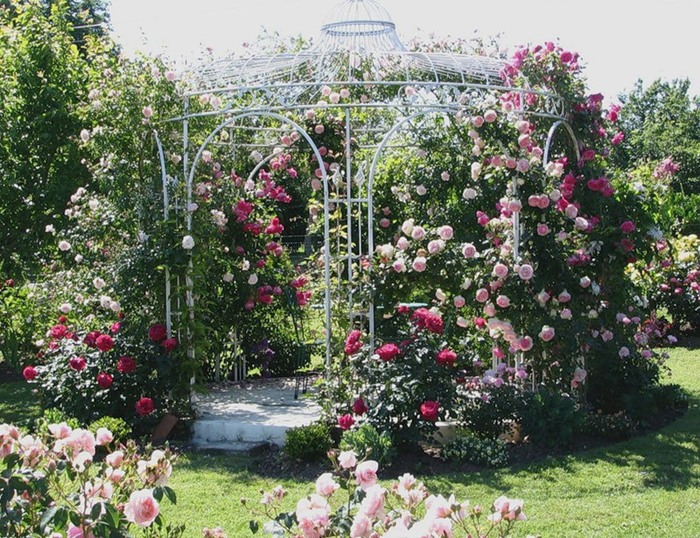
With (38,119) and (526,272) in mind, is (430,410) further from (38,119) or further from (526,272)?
(38,119)

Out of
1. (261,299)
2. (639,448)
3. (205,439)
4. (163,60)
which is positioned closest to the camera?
(639,448)

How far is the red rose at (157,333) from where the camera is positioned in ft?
24.3

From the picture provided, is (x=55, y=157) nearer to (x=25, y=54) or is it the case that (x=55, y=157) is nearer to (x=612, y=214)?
(x=25, y=54)

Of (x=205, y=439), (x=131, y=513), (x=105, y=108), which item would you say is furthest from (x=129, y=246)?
(x=131, y=513)

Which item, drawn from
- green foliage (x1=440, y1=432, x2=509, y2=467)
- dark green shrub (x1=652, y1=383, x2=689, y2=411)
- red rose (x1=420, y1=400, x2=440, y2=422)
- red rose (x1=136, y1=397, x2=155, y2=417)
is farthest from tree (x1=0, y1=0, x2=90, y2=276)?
dark green shrub (x1=652, y1=383, x2=689, y2=411)

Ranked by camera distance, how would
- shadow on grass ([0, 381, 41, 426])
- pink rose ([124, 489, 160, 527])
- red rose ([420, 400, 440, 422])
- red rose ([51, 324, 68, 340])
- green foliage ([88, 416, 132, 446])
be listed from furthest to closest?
shadow on grass ([0, 381, 41, 426])
red rose ([51, 324, 68, 340])
green foliage ([88, 416, 132, 446])
red rose ([420, 400, 440, 422])
pink rose ([124, 489, 160, 527])

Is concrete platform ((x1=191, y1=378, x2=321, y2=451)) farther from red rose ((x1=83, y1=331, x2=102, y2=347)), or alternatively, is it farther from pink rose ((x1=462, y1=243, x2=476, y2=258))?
pink rose ((x1=462, y1=243, x2=476, y2=258))

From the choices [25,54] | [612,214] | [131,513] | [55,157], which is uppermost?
[25,54]

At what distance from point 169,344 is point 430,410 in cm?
225

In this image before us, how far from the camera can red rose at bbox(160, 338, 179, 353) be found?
7.38 metres

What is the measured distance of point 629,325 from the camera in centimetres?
751

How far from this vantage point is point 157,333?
24.3ft

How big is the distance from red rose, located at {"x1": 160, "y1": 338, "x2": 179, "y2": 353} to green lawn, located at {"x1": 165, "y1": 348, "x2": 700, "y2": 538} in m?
0.94

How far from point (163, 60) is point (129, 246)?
155 cm
